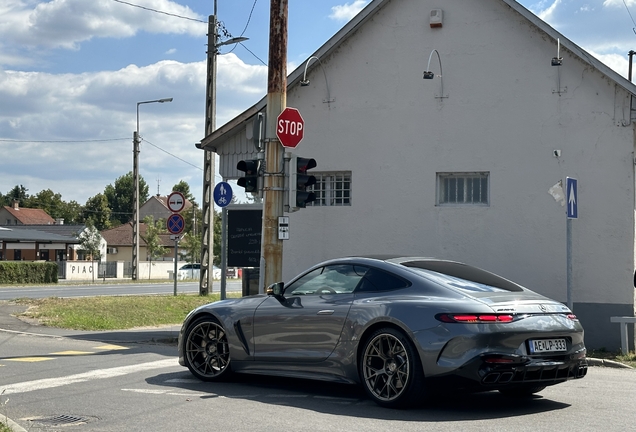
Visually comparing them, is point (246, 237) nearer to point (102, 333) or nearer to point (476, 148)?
point (102, 333)

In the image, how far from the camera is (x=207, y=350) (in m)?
9.60

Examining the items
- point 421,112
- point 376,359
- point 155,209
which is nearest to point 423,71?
point 421,112

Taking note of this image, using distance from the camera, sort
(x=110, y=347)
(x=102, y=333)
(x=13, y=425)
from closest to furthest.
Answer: (x=13, y=425)
(x=110, y=347)
(x=102, y=333)

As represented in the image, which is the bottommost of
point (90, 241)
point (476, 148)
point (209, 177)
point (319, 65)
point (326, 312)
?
point (326, 312)

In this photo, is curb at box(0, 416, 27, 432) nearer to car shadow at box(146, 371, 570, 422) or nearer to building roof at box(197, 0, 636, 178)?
car shadow at box(146, 371, 570, 422)

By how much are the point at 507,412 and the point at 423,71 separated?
9.22 metres

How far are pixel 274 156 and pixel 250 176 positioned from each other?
50cm

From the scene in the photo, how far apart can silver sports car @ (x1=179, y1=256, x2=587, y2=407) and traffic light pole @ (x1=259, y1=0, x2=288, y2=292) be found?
3778mm

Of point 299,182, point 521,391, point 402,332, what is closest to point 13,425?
point 402,332

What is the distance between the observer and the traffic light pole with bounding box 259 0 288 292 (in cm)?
1325

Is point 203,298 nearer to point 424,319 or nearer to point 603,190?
point 603,190

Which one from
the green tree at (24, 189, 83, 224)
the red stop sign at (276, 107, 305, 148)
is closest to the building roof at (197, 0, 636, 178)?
the red stop sign at (276, 107, 305, 148)

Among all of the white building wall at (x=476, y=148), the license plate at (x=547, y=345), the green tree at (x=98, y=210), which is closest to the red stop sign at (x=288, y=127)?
the white building wall at (x=476, y=148)

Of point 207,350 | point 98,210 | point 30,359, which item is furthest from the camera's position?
point 98,210
